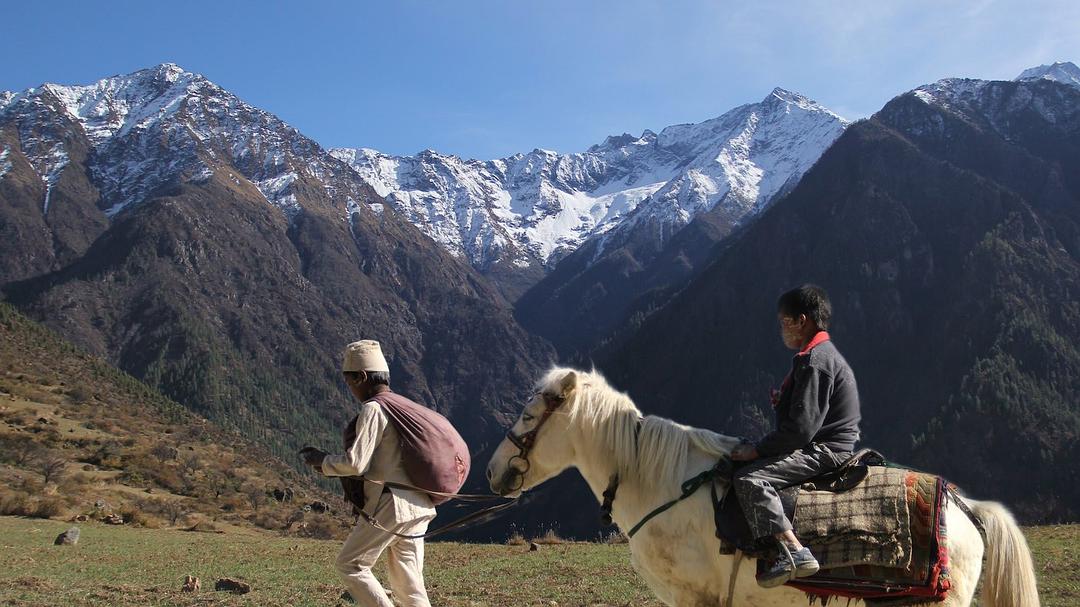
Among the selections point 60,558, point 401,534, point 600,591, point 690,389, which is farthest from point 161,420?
point 690,389

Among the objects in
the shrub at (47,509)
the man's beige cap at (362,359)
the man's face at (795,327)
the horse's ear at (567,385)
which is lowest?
the shrub at (47,509)

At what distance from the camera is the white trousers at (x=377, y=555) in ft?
22.1

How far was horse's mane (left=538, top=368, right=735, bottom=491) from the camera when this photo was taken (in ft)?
20.9

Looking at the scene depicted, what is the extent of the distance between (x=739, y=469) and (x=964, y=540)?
171 centimetres

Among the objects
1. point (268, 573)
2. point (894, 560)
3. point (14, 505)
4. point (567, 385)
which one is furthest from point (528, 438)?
point (14, 505)

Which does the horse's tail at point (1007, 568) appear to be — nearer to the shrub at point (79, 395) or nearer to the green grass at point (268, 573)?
the green grass at point (268, 573)

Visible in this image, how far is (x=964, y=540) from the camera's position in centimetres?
589

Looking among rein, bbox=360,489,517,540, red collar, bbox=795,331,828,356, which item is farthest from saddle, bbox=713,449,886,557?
rein, bbox=360,489,517,540

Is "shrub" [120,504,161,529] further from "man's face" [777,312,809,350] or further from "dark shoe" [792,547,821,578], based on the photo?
"dark shoe" [792,547,821,578]

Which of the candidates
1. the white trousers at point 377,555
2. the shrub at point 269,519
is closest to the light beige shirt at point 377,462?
the white trousers at point 377,555

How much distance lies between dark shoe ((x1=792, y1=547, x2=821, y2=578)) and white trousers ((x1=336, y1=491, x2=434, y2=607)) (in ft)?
10.0

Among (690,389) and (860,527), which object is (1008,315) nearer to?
(690,389)

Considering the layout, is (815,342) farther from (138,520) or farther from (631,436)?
(138,520)

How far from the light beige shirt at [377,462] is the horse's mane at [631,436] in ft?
4.49
